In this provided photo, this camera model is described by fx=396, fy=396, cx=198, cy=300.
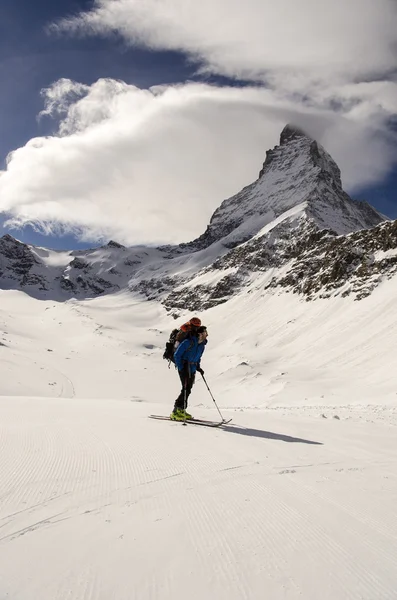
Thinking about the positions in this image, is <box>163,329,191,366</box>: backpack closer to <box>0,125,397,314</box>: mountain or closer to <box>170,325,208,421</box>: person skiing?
<box>170,325,208,421</box>: person skiing

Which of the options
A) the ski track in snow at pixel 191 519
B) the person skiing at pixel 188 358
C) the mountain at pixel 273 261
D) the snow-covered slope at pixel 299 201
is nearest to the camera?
the ski track in snow at pixel 191 519

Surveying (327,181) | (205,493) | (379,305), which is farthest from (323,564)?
(327,181)

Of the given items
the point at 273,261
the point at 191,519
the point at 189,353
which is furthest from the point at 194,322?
the point at 273,261

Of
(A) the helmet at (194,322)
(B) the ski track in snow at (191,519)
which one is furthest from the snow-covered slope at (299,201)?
(B) the ski track in snow at (191,519)

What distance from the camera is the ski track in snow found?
2.24m

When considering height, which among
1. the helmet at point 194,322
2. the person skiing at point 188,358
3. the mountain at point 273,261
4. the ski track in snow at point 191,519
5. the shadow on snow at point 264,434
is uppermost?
the mountain at point 273,261

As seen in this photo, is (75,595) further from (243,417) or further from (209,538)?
(243,417)

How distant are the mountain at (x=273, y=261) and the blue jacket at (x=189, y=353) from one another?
4803 centimetres

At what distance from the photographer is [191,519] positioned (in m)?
3.09

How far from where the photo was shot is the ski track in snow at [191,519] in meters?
2.24

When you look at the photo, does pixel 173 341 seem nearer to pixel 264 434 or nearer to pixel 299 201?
pixel 264 434

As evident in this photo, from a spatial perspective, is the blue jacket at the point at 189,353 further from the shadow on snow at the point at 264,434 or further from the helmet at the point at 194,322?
the shadow on snow at the point at 264,434

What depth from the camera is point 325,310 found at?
5447 cm

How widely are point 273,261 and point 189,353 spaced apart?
97098 millimetres
